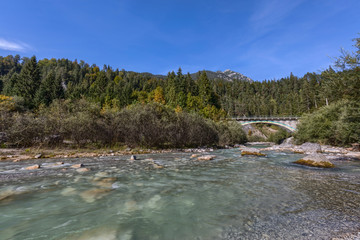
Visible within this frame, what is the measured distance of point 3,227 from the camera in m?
4.62

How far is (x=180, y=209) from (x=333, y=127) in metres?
35.4

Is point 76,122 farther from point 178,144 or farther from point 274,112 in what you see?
point 274,112

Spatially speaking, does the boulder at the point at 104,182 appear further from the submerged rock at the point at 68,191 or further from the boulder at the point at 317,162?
the boulder at the point at 317,162

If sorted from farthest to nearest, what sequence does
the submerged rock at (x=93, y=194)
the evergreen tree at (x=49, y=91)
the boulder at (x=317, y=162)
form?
1. the evergreen tree at (x=49, y=91)
2. the boulder at (x=317, y=162)
3. the submerged rock at (x=93, y=194)

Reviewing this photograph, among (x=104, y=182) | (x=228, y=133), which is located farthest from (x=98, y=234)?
(x=228, y=133)

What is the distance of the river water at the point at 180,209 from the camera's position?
14.2 ft

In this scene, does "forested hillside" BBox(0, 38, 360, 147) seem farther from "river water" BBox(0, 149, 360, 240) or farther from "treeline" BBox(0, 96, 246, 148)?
"river water" BBox(0, 149, 360, 240)

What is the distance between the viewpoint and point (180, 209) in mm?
5836

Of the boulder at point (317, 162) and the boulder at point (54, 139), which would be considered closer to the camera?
the boulder at point (317, 162)

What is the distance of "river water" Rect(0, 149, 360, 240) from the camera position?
4.32 m

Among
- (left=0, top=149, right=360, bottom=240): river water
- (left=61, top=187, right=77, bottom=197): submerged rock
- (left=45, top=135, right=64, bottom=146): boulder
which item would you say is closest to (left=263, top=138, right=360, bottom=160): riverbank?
(left=0, top=149, right=360, bottom=240): river water

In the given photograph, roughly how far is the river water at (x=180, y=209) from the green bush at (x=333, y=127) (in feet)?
70.0

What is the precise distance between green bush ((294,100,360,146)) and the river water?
70.0 feet

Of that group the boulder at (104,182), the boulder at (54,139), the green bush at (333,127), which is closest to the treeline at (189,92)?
the green bush at (333,127)
